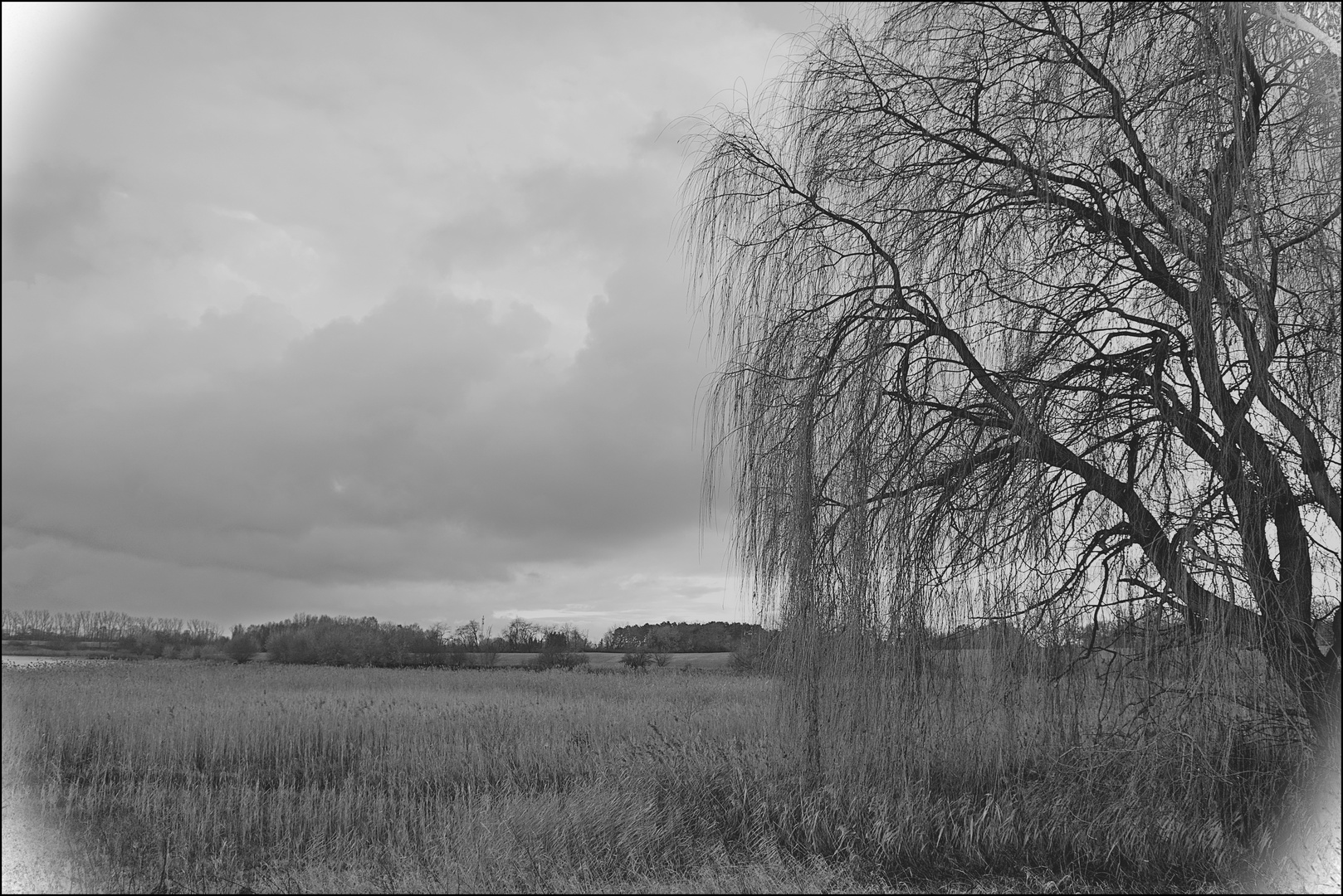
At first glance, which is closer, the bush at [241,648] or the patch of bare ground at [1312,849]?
the patch of bare ground at [1312,849]

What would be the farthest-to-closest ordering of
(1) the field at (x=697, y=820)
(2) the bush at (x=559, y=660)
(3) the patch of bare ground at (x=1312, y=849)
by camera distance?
(2) the bush at (x=559, y=660)
(1) the field at (x=697, y=820)
(3) the patch of bare ground at (x=1312, y=849)

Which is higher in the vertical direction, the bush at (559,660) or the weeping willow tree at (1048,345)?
the weeping willow tree at (1048,345)

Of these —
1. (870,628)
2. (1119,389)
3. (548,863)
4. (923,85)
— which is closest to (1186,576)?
(1119,389)

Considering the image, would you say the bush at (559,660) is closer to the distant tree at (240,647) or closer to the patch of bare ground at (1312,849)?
the distant tree at (240,647)

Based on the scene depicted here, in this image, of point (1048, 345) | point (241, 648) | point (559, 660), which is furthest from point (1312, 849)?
point (241, 648)

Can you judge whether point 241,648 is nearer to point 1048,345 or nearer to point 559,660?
point 559,660

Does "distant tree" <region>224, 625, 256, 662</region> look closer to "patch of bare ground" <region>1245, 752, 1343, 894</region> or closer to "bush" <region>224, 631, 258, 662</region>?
"bush" <region>224, 631, 258, 662</region>

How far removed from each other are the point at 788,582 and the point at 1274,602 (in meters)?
3.16

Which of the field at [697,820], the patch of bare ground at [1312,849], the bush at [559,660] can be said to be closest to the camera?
the patch of bare ground at [1312,849]

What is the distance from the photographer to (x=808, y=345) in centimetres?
700

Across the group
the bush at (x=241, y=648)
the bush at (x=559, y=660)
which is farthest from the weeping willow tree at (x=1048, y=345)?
the bush at (x=241, y=648)

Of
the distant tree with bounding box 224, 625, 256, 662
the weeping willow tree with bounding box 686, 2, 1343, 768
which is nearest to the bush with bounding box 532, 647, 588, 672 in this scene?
the distant tree with bounding box 224, 625, 256, 662

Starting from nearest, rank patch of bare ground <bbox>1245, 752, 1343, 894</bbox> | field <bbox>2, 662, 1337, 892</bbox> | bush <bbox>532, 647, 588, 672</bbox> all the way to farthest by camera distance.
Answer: patch of bare ground <bbox>1245, 752, 1343, 894</bbox> → field <bbox>2, 662, 1337, 892</bbox> → bush <bbox>532, 647, 588, 672</bbox>

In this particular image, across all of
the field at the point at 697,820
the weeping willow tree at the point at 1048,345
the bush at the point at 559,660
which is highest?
the weeping willow tree at the point at 1048,345
